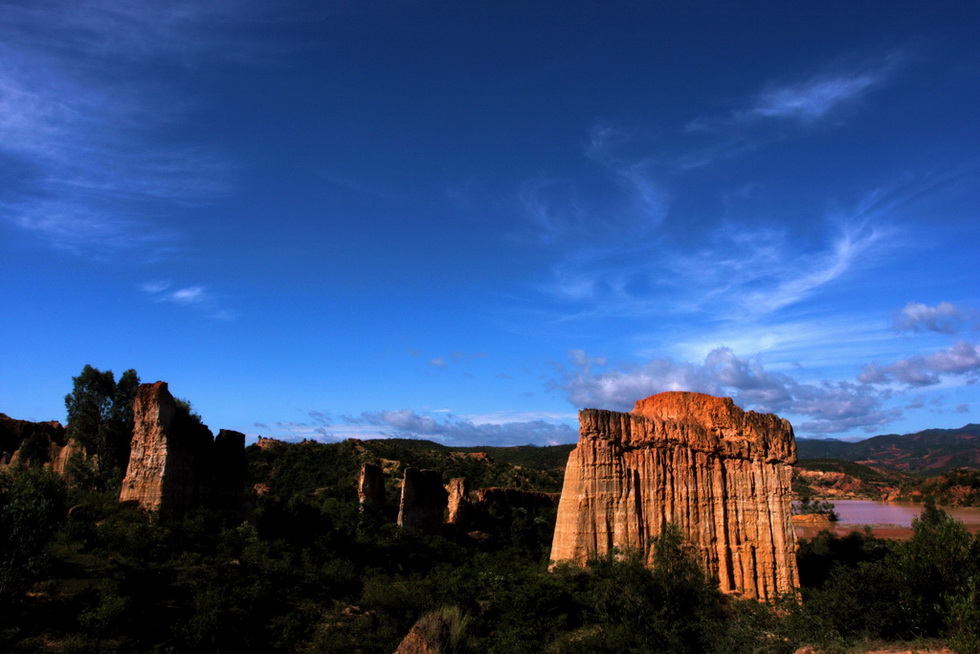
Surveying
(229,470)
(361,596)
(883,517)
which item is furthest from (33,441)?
(883,517)

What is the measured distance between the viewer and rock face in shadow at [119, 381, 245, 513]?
25.0 metres

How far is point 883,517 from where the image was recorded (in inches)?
3273

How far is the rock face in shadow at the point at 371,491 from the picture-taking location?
134ft

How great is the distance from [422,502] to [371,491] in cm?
465

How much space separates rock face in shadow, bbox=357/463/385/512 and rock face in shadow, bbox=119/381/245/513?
45.8ft

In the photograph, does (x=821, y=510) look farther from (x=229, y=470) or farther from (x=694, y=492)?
(x=229, y=470)

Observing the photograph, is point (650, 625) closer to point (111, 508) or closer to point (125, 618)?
point (125, 618)

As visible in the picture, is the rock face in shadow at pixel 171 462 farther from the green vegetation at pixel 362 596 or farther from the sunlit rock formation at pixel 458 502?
the sunlit rock formation at pixel 458 502

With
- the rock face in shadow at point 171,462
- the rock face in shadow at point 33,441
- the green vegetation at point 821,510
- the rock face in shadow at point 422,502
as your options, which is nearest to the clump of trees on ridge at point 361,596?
the rock face in shadow at point 171,462

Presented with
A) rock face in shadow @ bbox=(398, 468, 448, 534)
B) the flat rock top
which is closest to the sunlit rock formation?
rock face in shadow @ bbox=(398, 468, 448, 534)

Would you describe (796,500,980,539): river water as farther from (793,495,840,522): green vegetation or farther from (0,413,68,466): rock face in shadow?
(0,413,68,466): rock face in shadow

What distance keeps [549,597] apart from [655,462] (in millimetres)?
7590

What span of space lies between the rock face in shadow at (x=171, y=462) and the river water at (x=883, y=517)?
54.1 m

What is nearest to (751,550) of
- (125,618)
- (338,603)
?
(338,603)
